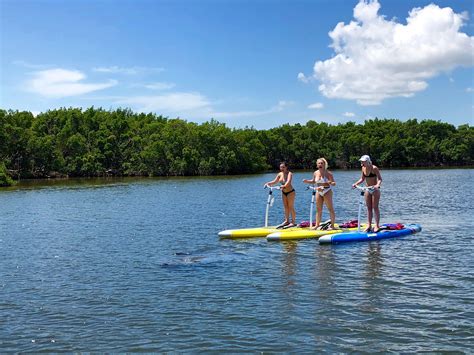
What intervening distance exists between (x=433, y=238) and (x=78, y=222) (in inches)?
748

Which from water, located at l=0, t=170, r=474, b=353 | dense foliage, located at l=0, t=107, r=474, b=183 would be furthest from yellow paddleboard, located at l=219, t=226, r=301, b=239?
dense foliage, located at l=0, t=107, r=474, b=183

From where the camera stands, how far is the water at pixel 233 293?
9453mm

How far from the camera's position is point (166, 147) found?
112 meters

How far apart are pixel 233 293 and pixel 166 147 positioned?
100720mm

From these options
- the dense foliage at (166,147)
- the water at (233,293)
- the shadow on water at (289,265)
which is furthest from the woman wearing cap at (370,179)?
the dense foliage at (166,147)

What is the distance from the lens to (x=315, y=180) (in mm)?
19516

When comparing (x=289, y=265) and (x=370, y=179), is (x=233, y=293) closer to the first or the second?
(x=289, y=265)

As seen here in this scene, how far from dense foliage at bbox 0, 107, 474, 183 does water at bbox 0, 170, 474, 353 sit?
7923 cm

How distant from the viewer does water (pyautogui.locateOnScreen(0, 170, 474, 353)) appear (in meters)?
9.45

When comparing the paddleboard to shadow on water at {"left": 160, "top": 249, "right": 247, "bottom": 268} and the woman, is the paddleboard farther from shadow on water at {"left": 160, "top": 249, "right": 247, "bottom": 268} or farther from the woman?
shadow on water at {"left": 160, "top": 249, "right": 247, "bottom": 268}

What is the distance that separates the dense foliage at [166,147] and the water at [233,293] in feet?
260

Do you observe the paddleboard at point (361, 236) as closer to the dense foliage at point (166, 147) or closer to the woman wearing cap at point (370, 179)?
the woman wearing cap at point (370, 179)

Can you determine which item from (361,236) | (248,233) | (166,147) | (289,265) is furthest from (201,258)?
(166,147)

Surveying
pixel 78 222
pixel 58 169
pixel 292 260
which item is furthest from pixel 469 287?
pixel 58 169
